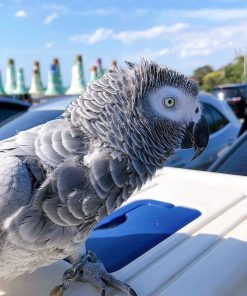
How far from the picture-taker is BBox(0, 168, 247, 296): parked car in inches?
48.3

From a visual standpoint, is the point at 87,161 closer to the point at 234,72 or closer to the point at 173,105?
the point at 173,105

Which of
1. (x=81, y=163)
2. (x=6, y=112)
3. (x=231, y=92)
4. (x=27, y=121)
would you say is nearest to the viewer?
(x=81, y=163)

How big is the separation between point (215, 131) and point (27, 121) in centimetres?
237

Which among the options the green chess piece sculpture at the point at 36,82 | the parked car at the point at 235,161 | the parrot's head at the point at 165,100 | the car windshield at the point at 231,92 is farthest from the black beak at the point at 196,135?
the green chess piece sculpture at the point at 36,82

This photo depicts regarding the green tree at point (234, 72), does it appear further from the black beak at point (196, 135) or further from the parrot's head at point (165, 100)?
the parrot's head at point (165, 100)

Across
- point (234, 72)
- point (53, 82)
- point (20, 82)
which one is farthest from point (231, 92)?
point (234, 72)

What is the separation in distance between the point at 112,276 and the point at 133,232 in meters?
0.33

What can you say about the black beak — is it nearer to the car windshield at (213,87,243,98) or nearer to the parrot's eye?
the parrot's eye

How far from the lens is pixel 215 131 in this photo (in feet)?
15.1

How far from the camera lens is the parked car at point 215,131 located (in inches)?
163

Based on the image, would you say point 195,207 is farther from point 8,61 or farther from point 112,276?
point 8,61

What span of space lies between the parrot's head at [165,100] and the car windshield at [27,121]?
200 centimetres

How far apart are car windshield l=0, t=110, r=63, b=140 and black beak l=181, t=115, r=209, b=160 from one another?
1.98m

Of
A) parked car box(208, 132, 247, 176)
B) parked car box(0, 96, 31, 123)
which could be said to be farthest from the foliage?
parked car box(208, 132, 247, 176)
